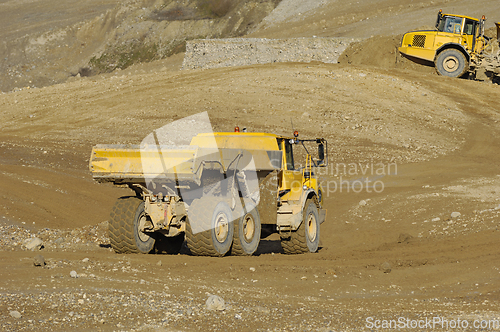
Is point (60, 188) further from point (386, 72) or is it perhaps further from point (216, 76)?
point (386, 72)

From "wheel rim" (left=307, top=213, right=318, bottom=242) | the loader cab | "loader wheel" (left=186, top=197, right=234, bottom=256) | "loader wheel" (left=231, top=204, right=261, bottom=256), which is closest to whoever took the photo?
"loader wheel" (left=186, top=197, right=234, bottom=256)

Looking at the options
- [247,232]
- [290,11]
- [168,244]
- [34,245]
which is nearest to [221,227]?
[247,232]

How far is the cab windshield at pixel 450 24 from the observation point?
2744 centimetres

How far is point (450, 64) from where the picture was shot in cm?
2866

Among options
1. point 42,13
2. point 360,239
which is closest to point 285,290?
point 360,239

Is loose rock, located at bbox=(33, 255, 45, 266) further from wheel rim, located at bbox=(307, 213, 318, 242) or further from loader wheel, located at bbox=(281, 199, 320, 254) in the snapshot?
wheel rim, located at bbox=(307, 213, 318, 242)

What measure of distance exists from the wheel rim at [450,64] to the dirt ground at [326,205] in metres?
0.68

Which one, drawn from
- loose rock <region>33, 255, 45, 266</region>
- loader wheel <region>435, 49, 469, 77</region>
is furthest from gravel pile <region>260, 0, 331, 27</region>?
loose rock <region>33, 255, 45, 266</region>

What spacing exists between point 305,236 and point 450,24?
66.8 feet

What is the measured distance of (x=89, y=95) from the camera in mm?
29422

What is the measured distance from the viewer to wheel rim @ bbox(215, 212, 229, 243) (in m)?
9.78

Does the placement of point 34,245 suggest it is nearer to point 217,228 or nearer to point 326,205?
point 217,228

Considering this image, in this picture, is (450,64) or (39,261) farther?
(450,64)

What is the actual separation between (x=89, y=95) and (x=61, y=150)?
7726 millimetres
